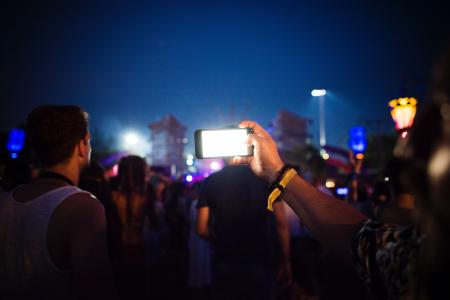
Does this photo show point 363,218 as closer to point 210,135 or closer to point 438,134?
point 438,134

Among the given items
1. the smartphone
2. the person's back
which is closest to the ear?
the person's back

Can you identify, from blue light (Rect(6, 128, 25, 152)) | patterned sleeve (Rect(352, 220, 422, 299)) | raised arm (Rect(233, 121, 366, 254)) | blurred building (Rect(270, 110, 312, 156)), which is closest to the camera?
patterned sleeve (Rect(352, 220, 422, 299))

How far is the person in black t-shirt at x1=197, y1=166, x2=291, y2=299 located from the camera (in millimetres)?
3904

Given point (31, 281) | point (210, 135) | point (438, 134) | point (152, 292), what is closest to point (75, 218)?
point (31, 281)

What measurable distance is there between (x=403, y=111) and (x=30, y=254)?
5.02 meters

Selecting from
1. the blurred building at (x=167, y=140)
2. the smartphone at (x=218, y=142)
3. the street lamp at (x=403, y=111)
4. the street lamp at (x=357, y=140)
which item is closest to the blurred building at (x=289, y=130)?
the blurred building at (x=167, y=140)

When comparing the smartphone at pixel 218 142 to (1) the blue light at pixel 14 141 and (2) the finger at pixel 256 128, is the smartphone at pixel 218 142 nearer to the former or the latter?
(2) the finger at pixel 256 128

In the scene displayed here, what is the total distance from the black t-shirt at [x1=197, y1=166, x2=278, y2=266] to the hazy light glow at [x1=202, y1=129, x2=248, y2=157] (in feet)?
4.43

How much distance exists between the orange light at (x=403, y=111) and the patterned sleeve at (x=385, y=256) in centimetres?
414

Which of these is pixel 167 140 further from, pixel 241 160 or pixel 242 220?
pixel 241 160

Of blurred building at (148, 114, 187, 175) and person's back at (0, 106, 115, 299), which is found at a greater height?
blurred building at (148, 114, 187, 175)

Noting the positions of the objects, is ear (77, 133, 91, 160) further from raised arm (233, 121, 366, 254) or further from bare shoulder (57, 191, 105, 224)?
raised arm (233, 121, 366, 254)

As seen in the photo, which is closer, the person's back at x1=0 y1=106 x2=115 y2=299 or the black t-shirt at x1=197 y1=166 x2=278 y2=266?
the person's back at x1=0 y1=106 x2=115 y2=299

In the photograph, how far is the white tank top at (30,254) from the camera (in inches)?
84.8
